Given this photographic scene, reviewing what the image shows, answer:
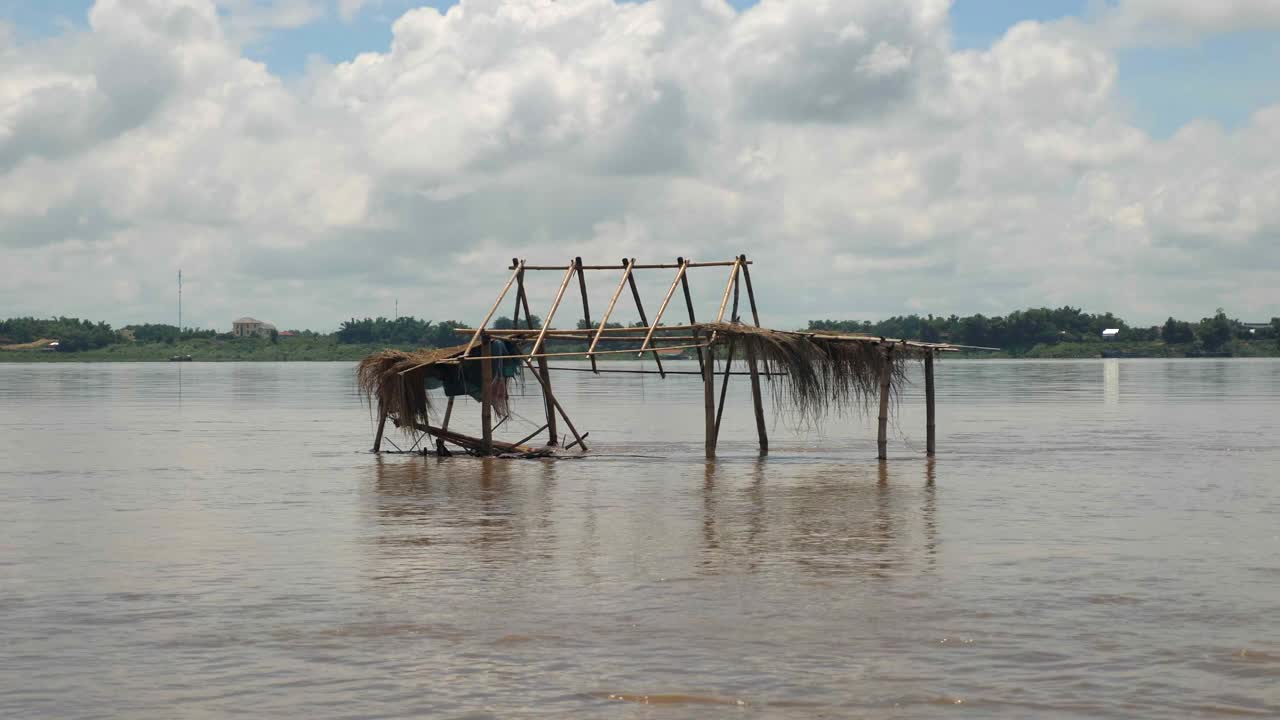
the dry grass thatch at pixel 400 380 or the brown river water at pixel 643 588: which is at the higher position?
the dry grass thatch at pixel 400 380

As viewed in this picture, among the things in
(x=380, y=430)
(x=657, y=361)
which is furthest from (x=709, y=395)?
(x=380, y=430)

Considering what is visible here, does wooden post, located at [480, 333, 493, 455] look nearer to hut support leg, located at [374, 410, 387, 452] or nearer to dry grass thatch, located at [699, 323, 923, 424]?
hut support leg, located at [374, 410, 387, 452]

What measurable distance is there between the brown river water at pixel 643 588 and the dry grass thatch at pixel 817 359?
1527 millimetres

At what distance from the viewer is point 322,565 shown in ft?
46.9

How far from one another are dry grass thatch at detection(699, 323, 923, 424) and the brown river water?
5.01 feet

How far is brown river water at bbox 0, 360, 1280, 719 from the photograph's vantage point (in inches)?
358

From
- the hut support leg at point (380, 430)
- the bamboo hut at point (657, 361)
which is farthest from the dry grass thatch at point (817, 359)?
the hut support leg at point (380, 430)

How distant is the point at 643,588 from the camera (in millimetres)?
12766

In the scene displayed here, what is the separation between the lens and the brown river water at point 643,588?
358 inches

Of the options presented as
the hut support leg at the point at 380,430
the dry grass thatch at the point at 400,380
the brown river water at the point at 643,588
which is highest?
the dry grass thatch at the point at 400,380

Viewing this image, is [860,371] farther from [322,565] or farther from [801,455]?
[322,565]

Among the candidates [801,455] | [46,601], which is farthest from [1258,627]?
[801,455]

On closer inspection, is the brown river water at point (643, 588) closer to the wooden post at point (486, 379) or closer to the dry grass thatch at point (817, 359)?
the wooden post at point (486, 379)

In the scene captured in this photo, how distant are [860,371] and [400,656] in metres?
16.7
